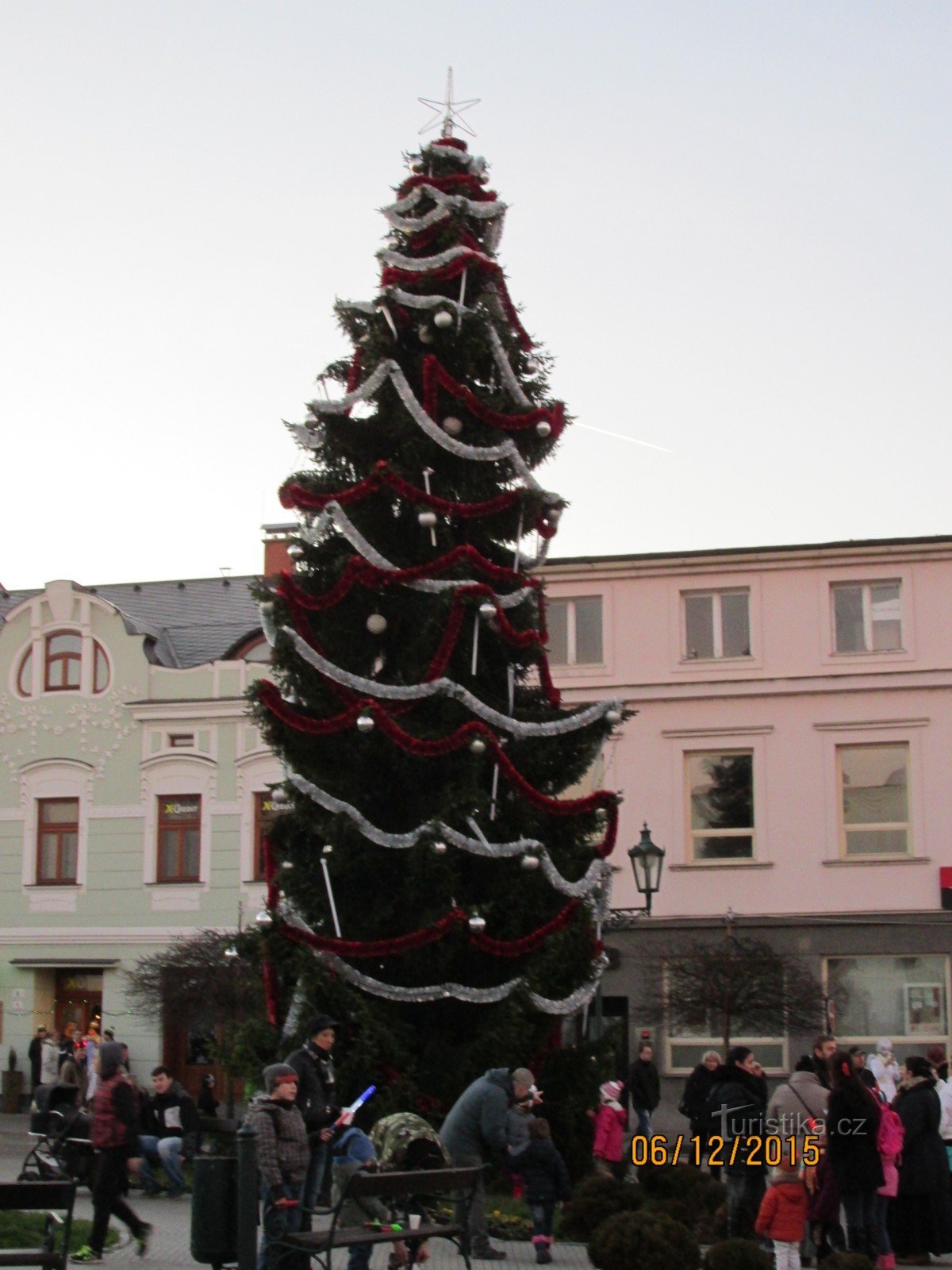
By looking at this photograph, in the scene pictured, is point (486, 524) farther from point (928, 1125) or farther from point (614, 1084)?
point (928, 1125)

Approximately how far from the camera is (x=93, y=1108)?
14070mm

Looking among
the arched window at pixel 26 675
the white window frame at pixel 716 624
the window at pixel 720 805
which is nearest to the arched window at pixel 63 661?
the arched window at pixel 26 675

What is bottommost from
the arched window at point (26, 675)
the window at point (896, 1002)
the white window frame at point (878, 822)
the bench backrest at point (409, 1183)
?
the bench backrest at point (409, 1183)

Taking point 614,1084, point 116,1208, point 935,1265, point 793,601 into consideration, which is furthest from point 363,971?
point 793,601

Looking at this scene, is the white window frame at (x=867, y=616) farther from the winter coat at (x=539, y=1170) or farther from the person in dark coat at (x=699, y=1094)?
the winter coat at (x=539, y=1170)

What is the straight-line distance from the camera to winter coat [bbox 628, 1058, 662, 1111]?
23094 millimetres

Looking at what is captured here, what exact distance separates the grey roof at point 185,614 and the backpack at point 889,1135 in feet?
81.1

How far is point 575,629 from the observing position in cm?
3306

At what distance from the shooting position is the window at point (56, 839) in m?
36.9

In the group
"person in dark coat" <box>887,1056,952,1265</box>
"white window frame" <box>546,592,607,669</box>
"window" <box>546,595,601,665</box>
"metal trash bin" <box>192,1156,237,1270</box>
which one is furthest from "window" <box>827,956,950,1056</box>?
"metal trash bin" <box>192,1156,237,1270</box>

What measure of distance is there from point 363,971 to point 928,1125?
18.0 ft

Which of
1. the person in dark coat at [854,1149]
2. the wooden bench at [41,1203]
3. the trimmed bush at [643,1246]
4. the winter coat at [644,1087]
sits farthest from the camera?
the winter coat at [644,1087]

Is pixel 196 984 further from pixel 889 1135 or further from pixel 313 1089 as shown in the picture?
pixel 313 1089

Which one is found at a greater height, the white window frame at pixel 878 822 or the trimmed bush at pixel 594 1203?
the white window frame at pixel 878 822
